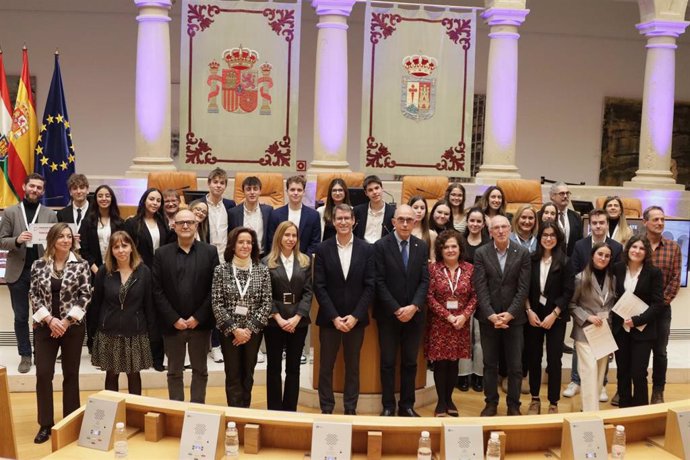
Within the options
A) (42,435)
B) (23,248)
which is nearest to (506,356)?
(42,435)

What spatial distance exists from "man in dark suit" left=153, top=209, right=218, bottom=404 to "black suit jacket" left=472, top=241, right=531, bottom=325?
2004 mm

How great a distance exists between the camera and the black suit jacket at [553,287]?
21.9 feet

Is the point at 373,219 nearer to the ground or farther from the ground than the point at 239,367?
farther from the ground

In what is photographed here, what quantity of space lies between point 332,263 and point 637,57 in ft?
41.2

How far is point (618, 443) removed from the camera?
13.8ft

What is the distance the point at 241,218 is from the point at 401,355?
1826 millimetres

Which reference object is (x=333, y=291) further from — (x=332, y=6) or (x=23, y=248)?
(x=332, y=6)

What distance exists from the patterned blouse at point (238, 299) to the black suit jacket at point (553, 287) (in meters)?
2.09

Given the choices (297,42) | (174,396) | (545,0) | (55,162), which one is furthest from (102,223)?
(545,0)

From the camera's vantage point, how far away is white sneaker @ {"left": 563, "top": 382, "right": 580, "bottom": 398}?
7515 millimetres

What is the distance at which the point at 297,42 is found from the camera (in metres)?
11.1

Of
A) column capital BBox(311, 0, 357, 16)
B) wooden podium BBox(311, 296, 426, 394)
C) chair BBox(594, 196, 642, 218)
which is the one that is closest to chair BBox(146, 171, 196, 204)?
column capital BBox(311, 0, 357, 16)

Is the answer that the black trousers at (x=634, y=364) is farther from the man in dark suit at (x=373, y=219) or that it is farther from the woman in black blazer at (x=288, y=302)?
the woman in black blazer at (x=288, y=302)

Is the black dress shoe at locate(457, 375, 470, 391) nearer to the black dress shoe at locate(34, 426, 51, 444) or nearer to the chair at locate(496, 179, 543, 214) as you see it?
the black dress shoe at locate(34, 426, 51, 444)
